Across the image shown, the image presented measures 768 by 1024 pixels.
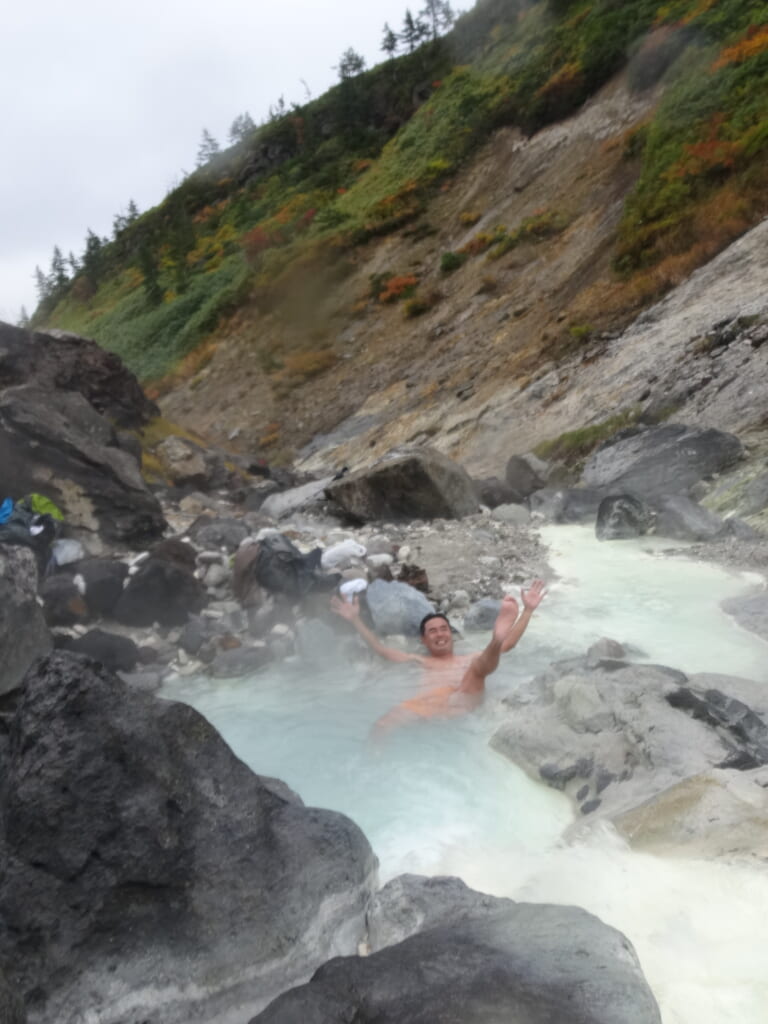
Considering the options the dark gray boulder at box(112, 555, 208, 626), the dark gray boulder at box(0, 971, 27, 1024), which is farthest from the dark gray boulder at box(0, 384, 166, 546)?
the dark gray boulder at box(0, 971, 27, 1024)

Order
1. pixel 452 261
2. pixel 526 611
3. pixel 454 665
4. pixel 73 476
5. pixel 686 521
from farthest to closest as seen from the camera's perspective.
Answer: pixel 452 261, pixel 686 521, pixel 73 476, pixel 454 665, pixel 526 611

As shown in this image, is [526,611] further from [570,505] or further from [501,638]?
[570,505]

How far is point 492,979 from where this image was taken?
2.45m

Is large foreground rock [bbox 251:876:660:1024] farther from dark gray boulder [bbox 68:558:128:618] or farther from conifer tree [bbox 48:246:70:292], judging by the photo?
conifer tree [bbox 48:246:70:292]

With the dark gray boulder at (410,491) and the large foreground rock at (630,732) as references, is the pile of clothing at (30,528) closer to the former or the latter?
the dark gray boulder at (410,491)

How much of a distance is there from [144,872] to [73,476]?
24.4ft

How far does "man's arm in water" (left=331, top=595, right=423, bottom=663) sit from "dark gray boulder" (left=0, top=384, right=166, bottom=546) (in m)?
3.41

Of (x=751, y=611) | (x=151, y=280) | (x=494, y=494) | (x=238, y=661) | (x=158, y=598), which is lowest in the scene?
(x=494, y=494)

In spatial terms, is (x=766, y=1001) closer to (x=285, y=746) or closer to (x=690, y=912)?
(x=690, y=912)

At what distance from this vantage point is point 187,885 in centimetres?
288

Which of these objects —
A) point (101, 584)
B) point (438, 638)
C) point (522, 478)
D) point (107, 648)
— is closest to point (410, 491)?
point (522, 478)

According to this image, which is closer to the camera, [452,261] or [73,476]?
[73,476]

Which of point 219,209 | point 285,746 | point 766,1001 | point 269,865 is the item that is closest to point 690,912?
point 766,1001

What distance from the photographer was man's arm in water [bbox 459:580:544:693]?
5.49m
